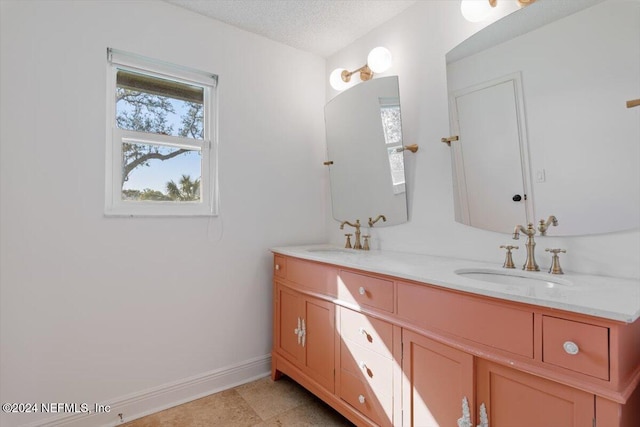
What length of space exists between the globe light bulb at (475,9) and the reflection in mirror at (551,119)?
0.23 feet

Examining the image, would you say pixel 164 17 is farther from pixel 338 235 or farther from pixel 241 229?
pixel 338 235

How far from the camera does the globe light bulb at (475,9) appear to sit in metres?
1.58

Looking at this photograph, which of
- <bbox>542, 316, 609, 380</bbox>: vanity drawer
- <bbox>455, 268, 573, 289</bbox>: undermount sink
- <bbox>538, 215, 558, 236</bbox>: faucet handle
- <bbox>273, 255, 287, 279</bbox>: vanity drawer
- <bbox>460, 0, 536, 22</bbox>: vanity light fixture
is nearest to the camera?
<bbox>542, 316, 609, 380</bbox>: vanity drawer

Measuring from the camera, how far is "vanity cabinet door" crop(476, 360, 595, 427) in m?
0.89

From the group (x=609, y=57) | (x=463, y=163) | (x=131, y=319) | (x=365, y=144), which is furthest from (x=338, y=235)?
(x=609, y=57)

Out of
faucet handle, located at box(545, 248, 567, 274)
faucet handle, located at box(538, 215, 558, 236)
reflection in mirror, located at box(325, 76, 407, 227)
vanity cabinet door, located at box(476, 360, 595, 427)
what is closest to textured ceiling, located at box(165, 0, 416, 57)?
reflection in mirror, located at box(325, 76, 407, 227)

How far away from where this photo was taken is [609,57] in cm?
125

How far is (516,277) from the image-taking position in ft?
4.58

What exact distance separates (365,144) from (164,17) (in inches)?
57.7

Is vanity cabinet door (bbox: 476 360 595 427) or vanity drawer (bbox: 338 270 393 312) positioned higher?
vanity drawer (bbox: 338 270 393 312)

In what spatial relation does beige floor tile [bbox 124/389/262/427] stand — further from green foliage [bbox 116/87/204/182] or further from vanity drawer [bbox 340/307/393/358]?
green foliage [bbox 116/87/204/182]

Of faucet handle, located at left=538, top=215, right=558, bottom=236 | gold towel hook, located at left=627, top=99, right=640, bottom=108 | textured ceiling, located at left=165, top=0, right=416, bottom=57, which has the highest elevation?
textured ceiling, located at left=165, top=0, right=416, bottom=57

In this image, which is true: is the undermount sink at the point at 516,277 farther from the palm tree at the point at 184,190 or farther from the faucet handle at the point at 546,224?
the palm tree at the point at 184,190

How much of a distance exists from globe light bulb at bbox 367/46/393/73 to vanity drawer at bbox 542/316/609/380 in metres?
1.70
